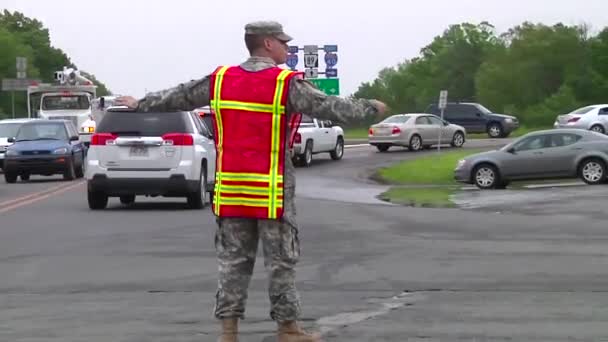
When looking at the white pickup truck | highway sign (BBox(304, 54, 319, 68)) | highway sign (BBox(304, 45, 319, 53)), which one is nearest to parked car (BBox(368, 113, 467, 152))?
the white pickup truck

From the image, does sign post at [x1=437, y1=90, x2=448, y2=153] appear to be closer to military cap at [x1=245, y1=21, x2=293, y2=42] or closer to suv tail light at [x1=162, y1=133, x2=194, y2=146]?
suv tail light at [x1=162, y1=133, x2=194, y2=146]

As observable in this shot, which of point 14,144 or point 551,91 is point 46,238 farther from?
point 551,91

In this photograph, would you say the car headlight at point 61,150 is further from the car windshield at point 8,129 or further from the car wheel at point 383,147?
the car wheel at point 383,147

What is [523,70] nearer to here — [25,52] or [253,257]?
[25,52]

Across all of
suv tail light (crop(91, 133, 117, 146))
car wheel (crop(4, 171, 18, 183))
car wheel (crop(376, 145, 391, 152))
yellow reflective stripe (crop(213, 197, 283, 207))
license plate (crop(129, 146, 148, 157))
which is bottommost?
car wheel (crop(376, 145, 391, 152))

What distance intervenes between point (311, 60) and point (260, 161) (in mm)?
36327

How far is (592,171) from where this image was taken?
1185 inches

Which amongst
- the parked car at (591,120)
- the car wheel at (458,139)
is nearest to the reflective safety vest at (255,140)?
the parked car at (591,120)

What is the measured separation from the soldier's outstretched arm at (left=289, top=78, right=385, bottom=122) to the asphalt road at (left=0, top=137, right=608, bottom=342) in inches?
64.9

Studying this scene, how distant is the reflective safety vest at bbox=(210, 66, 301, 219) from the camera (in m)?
7.25

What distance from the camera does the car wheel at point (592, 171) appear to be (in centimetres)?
2992

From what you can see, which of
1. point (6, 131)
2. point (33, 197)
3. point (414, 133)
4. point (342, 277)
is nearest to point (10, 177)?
point (6, 131)

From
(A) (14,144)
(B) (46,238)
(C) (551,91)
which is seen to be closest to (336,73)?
(A) (14,144)

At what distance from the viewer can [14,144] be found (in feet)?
110
